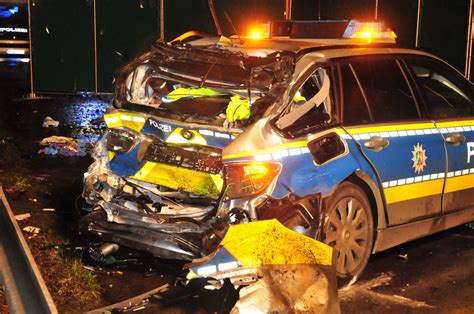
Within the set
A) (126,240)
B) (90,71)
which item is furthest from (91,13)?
(126,240)

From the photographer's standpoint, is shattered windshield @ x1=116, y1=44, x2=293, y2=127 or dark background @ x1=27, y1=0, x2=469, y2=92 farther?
dark background @ x1=27, y1=0, x2=469, y2=92

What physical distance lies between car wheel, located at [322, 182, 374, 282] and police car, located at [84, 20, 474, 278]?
0.01 m

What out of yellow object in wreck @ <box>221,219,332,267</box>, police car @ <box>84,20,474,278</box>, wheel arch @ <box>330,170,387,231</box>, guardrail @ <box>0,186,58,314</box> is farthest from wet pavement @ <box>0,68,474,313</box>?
yellow object in wreck @ <box>221,219,332,267</box>

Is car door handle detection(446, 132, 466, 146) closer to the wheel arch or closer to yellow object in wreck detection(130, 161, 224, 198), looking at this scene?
the wheel arch

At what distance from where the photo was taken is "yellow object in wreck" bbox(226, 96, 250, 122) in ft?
16.2

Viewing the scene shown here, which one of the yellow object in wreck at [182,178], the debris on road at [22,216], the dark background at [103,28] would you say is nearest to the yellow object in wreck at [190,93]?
the yellow object in wreck at [182,178]

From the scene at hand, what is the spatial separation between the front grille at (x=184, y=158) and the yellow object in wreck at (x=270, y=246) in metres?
0.49

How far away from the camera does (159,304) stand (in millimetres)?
4926

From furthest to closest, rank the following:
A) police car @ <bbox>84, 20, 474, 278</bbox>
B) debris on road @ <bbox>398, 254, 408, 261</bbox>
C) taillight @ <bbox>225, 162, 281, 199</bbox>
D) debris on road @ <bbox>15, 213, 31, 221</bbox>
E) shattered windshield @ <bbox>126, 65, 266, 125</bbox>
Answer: debris on road @ <bbox>15, 213, 31, 221</bbox>
debris on road @ <bbox>398, 254, 408, 261</bbox>
shattered windshield @ <bbox>126, 65, 266, 125</bbox>
police car @ <bbox>84, 20, 474, 278</bbox>
taillight @ <bbox>225, 162, 281, 199</bbox>

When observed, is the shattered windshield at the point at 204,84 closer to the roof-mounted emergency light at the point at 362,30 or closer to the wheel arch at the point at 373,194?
the wheel arch at the point at 373,194

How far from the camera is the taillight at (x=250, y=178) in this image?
4.62m

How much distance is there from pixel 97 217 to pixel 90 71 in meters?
9.99

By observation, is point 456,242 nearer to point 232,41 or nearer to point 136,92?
point 232,41

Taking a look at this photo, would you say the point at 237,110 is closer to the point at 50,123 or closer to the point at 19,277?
the point at 19,277
